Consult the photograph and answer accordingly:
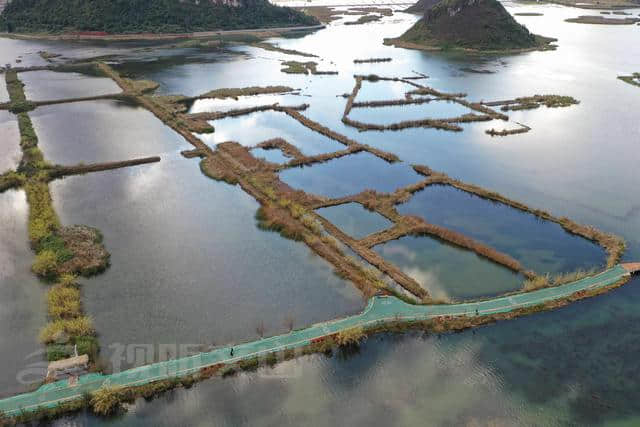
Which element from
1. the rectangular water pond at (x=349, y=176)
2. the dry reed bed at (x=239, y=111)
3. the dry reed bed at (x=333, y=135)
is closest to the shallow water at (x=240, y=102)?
the dry reed bed at (x=239, y=111)

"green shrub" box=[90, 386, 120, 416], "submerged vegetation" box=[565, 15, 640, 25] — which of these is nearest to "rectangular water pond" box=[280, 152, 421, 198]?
"green shrub" box=[90, 386, 120, 416]

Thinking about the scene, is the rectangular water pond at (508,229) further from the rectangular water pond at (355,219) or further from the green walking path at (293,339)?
the rectangular water pond at (355,219)

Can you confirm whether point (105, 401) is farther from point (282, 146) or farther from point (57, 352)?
point (282, 146)

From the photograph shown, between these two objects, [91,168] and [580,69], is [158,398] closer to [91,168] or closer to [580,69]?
[91,168]

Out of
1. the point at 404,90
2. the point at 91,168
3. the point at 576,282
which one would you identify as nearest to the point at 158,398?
the point at 576,282

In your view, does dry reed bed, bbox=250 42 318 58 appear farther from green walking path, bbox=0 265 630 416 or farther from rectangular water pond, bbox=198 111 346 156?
green walking path, bbox=0 265 630 416
